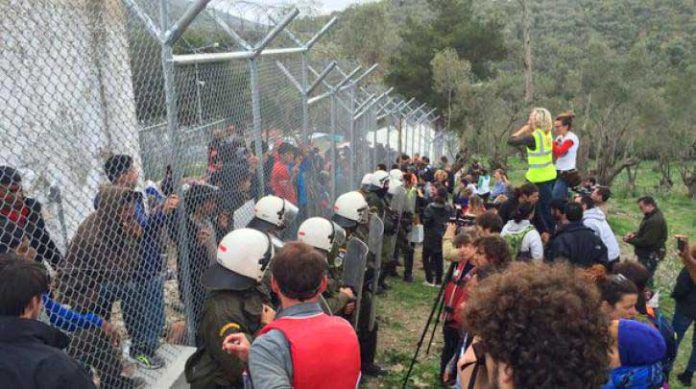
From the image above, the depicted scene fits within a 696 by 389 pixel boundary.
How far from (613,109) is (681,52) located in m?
22.3

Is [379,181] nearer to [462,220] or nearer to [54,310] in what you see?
[462,220]

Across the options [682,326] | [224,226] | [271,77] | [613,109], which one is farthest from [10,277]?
[613,109]

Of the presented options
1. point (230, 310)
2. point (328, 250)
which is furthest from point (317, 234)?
point (230, 310)

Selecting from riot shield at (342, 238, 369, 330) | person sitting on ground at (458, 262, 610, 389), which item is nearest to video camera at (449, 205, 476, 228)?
riot shield at (342, 238, 369, 330)

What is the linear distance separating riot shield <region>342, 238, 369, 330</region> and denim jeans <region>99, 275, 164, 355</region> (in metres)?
1.52

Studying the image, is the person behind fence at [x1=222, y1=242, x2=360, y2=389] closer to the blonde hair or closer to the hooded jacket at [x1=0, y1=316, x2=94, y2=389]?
the hooded jacket at [x1=0, y1=316, x2=94, y2=389]

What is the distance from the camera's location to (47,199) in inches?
150

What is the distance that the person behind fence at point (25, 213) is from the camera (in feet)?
10.0

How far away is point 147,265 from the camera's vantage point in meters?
3.79

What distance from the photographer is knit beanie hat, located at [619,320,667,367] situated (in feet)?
9.48

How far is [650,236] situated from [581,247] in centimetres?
264

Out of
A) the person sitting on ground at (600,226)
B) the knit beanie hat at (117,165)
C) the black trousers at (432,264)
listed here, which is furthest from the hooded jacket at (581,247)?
the knit beanie hat at (117,165)

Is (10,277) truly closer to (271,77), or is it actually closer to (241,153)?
(241,153)

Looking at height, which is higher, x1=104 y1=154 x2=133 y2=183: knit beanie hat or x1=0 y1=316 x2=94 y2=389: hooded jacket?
x1=104 y1=154 x2=133 y2=183: knit beanie hat
